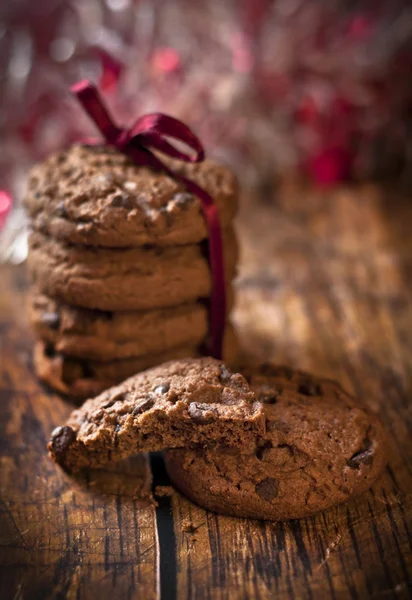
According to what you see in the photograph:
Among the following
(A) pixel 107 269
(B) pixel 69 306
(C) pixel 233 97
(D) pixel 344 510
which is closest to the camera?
(D) pixel 344 510

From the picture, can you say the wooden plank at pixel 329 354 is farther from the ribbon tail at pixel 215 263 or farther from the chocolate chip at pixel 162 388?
the ribbon tail at pixel 215 263

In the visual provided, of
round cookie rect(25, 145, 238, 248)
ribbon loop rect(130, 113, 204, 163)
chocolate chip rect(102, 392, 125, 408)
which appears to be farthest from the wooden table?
ribbon loop rect(130, 113, 204, 163)

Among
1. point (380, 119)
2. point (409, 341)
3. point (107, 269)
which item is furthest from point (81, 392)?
point (380, 119)

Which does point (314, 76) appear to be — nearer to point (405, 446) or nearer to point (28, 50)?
point (28, 50)

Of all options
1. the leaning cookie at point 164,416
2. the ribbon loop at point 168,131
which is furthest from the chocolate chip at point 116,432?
the ribbon loop at point 168,131

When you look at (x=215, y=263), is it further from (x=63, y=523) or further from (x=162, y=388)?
(x=63, y=523)

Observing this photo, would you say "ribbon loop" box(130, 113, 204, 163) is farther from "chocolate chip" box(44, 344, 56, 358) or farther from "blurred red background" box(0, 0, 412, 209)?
"blurred red background" box(0, 0, 412, 209)
